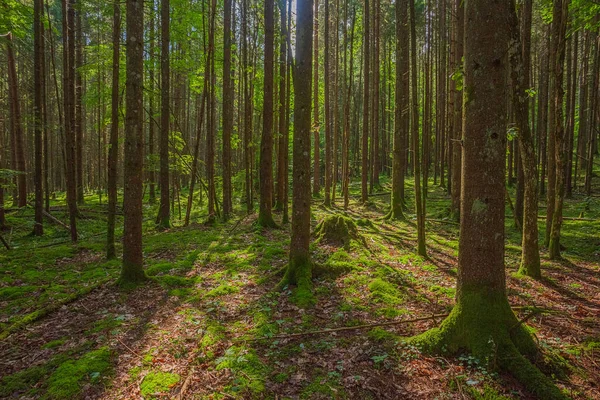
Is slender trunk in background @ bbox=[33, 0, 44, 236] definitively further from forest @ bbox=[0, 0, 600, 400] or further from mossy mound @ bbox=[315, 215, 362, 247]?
mossy mound @ bbox=[315, 215, 362, 247]

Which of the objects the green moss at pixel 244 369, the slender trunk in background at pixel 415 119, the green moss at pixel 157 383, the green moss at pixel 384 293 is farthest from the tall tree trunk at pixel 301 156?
the green moss at pixel 157 383

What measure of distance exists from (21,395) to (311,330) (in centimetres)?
354

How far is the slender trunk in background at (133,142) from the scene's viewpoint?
21.4ft

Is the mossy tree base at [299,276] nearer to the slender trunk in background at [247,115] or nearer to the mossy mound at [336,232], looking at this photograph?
the mossy mound at [336,232]

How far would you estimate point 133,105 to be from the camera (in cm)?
665

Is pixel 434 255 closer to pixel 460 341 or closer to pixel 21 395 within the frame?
pixel 460 341

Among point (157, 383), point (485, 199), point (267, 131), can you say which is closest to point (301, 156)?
point (485, 199)

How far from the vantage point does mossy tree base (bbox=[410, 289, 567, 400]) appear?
360 cm

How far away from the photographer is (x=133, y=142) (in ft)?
21.9

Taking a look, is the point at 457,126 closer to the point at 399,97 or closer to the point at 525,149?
the point at 399,97

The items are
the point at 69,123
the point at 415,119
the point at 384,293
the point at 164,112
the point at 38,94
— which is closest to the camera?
the point at 384,293

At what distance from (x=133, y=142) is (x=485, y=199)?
20.4 ft

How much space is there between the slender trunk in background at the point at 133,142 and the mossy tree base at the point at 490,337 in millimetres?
5750

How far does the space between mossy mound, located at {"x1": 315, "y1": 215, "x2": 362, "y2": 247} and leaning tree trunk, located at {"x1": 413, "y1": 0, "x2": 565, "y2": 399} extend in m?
5.50
